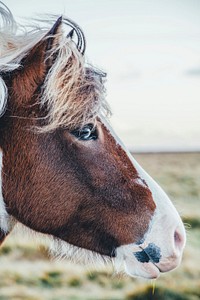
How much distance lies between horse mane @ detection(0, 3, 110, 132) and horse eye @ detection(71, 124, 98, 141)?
0.03 m

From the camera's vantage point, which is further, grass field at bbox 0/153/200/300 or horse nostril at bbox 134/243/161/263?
grass field at bbox 0/153/200/300

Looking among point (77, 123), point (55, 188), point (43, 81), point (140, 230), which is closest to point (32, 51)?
point (43, 81)

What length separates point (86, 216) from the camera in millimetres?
3137

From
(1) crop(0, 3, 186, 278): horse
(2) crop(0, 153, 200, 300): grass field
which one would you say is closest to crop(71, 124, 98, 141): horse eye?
(1) crop(0, 3, 186, 278): horse

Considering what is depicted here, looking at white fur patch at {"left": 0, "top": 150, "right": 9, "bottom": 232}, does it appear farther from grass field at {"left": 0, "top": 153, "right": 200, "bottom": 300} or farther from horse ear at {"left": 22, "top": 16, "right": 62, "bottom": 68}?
grass field at {"left": 0, "top": 153, "right": 200, "bottom": 300}

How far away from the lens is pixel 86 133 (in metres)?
3.08

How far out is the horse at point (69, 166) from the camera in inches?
120

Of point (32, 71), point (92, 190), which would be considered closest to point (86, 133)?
point (92, 190)

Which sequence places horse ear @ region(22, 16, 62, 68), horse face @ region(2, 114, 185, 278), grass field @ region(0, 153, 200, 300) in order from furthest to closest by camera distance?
grass field @ region(0, 153, 200, 300)
horse face @ region(2, 114, 185, 278)
horse ear @ region(22, 16, 62, 68)

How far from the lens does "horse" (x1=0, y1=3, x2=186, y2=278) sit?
120 inches

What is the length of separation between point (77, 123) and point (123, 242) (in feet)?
2.22

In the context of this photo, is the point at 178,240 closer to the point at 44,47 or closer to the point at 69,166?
the point at 69,166

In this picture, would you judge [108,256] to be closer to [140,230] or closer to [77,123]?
[140,230]

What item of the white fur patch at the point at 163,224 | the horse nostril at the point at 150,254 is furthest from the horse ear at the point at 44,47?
the horse nostril at the point at 150,254
